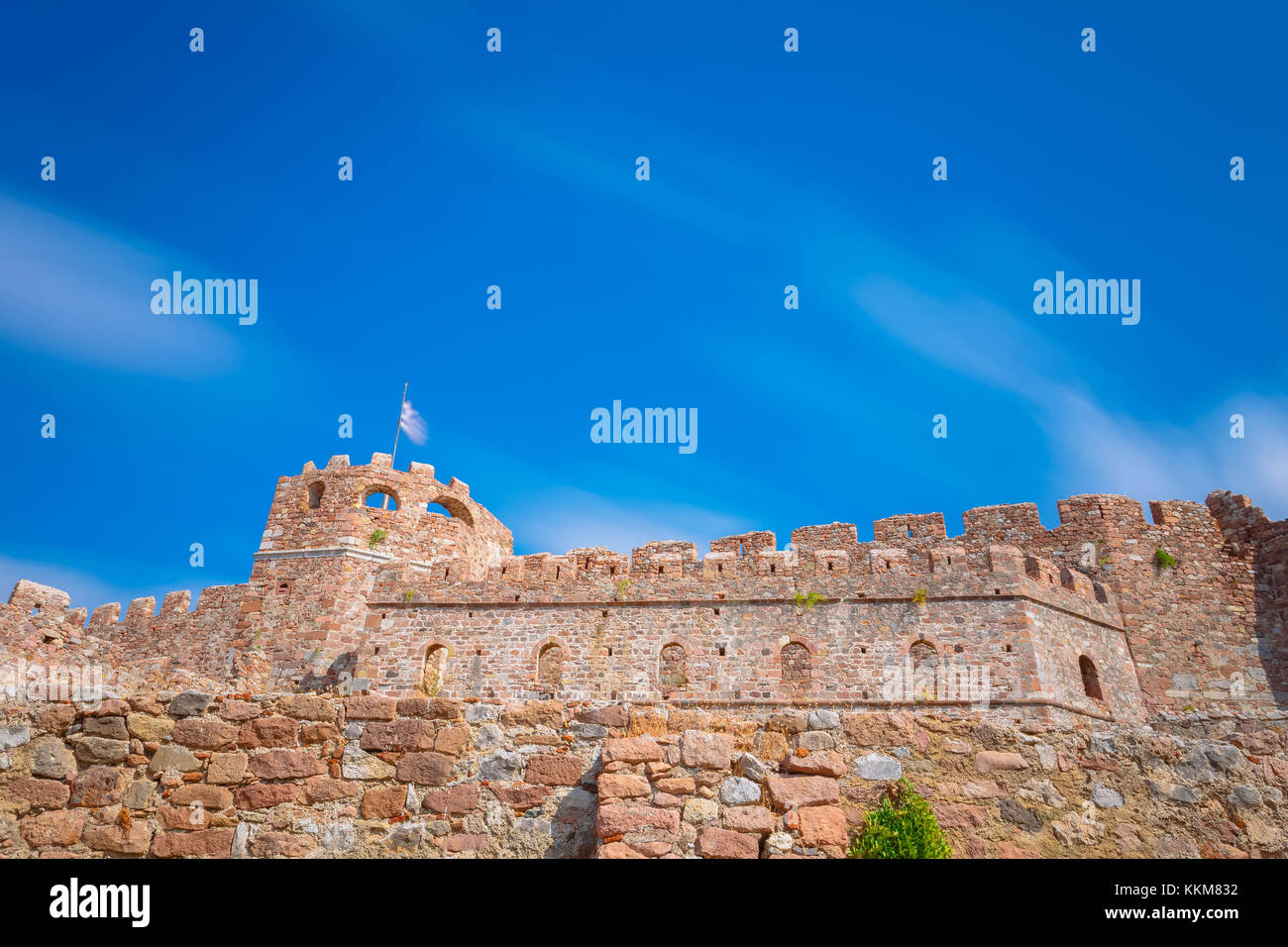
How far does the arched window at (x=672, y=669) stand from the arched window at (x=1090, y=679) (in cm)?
986

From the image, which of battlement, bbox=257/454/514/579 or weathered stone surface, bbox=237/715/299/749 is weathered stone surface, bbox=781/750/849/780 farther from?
battlement, bbox=257/454/514/579

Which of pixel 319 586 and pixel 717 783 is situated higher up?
pixel 319 586

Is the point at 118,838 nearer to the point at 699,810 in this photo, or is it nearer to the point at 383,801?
the point at 383,801

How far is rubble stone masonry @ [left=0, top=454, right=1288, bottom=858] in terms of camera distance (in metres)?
5.45

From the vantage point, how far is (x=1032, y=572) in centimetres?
1953

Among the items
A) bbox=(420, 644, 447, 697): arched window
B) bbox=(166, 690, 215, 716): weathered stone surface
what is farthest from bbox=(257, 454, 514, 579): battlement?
bbox=(166, 690, 215, 716): weathered stone surface

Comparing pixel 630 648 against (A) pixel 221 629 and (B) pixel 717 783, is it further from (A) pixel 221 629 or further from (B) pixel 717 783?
(B) pixel 717 783

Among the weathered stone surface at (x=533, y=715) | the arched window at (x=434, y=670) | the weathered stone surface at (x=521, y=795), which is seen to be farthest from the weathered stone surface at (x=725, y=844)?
the arched window at (x=434, y=670)

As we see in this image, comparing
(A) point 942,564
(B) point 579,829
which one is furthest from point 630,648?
(B) point 579,829

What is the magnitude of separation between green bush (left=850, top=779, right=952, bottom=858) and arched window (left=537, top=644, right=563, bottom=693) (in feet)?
48.0

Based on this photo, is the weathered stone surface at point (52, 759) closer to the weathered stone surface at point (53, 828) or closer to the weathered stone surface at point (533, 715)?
the weathered stone surface at point (53, 828)

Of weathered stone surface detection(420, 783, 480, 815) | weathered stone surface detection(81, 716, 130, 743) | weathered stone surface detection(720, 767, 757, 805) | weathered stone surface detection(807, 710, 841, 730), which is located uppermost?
weathered stone surface detection(81, 716, 130, 743)

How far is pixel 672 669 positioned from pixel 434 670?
614cm
